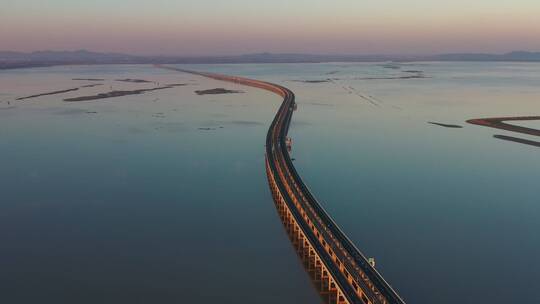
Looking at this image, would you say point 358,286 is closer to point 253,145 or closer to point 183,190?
point 183,190

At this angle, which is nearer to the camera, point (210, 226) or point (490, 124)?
point (210, 226)

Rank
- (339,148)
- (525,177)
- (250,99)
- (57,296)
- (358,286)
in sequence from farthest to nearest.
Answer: (250,99)
(339,148)
(525,177)
(57,296)
(358,286)

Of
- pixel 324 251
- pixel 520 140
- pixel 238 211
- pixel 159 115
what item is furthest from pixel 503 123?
pixel 159 115

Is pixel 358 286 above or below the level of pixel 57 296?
above

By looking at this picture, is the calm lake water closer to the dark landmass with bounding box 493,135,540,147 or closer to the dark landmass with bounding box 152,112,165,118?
the dark landmass with bounding box 493,135,540,147

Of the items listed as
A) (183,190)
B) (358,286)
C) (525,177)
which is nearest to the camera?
(358,286)

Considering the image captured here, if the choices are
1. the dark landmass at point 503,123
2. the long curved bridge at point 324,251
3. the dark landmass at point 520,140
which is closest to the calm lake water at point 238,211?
the long curved bridge at point 324,251

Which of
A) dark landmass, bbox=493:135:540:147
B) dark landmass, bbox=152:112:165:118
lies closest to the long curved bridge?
dark landmass, bbox=493:135:540:147

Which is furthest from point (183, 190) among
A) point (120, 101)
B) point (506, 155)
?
point (120, 101)
